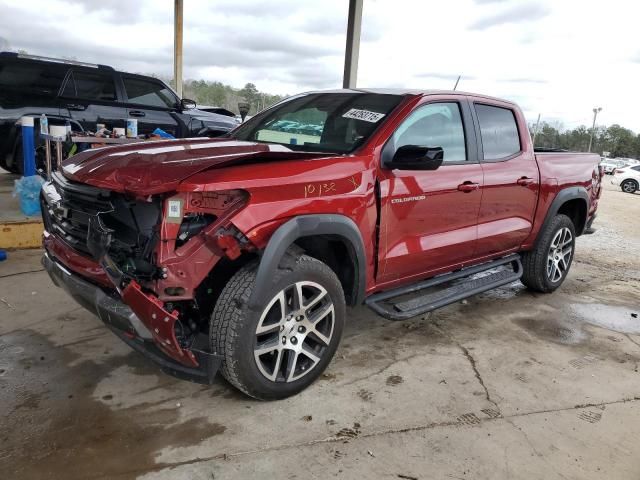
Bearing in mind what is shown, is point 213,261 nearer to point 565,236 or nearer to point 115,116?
point 565,236

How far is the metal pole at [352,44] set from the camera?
364 inches

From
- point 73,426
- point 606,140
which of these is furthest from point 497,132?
point 606,140

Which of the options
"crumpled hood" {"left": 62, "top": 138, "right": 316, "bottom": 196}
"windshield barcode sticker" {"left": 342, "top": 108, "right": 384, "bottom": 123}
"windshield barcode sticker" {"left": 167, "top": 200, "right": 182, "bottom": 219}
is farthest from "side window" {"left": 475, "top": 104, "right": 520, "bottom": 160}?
"windshield barcode sticker" {"left": 167, "top": 200, "right": 182, "bottom": 219}

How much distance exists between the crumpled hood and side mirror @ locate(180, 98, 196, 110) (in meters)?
5.83

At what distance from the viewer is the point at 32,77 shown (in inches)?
296

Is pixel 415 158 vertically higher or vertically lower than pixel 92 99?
lower

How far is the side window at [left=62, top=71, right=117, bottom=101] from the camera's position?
7836 millimetres

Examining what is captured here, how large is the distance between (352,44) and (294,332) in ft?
25.3

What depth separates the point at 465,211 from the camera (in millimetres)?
3857

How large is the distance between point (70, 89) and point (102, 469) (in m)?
6.96

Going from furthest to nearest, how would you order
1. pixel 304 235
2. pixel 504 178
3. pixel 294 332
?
pixel 504 178, pixel 294 332, pixel 304 235

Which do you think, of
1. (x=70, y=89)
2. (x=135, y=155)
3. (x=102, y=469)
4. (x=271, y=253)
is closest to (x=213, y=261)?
(x=271, y=253)

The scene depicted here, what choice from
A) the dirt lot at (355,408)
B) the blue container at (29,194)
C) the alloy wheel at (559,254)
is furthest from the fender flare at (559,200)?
the blue container at (29,194)

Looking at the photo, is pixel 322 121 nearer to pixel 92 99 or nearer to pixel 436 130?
pixel 436 130
